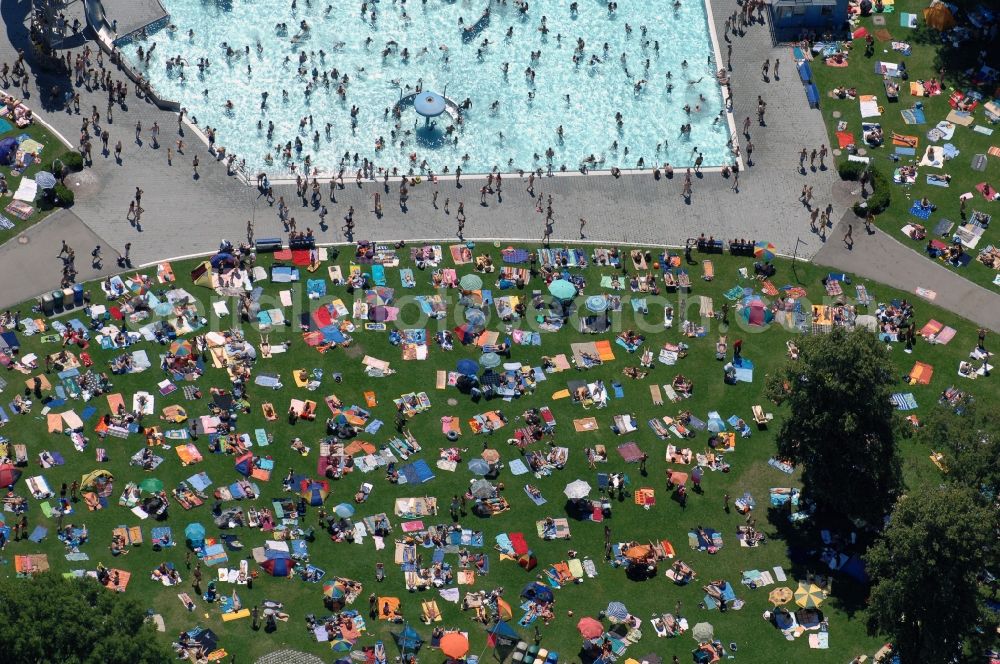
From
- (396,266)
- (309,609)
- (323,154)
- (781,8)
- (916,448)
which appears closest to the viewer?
(309,609)

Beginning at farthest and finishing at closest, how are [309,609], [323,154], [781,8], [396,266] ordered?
[781,8] < [323,154] < [396,266] < [309,609]

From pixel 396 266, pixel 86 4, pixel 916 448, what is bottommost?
pixel 916 448

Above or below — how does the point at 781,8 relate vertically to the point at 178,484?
above

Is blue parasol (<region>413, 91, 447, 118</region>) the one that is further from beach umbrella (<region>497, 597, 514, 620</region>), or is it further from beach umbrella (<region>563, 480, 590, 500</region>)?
beach umbrella (<region>497, 597, 514, 620</region>)

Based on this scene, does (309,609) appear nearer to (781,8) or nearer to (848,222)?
(848,222)

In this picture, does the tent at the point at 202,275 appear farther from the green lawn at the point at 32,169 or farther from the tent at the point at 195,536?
the tent at the point at 195,536

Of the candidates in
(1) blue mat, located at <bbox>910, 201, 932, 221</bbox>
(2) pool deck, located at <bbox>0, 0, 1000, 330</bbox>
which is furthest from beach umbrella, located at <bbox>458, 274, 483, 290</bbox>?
(1) blue mat, located at <bbox>910, 201, 932, 221</bbox>

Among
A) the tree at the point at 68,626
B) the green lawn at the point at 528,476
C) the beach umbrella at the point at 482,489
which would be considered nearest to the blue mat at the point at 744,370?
the green lawn at the point at 528,476

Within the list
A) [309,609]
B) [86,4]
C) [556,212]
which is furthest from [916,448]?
[86,4]
